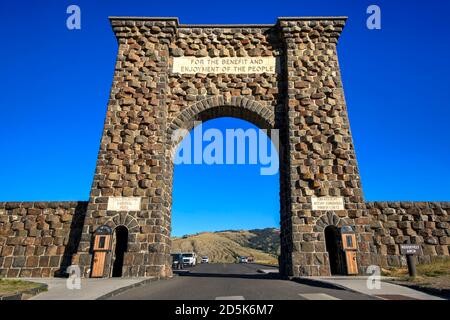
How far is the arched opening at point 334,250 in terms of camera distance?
40.2 feet

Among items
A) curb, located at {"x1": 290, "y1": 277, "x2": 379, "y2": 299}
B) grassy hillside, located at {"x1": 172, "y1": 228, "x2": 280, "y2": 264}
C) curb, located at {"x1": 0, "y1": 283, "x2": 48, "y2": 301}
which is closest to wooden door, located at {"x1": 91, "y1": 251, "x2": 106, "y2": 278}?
curb, located at {"x1": 0, "y1": 283, "x2": 48, "y2": 301}

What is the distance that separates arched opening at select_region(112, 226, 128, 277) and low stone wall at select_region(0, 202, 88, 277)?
141 centimetres

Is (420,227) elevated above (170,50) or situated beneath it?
situated beneath

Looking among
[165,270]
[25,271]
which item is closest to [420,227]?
[165,270]

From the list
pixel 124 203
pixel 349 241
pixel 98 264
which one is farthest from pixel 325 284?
pixel 124 203

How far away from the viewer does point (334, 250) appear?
42.7 feet

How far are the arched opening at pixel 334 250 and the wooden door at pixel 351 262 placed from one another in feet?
1.29

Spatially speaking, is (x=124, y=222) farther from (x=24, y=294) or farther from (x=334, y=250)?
(x=334, y=250)

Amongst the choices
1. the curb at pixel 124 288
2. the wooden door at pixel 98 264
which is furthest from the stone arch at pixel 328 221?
the wooden door at pixel 98 264

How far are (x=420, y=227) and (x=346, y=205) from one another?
296cm

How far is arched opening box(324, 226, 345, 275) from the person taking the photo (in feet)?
40.2

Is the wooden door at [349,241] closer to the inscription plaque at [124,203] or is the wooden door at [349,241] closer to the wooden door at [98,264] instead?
the inscription plaque at [124,203]

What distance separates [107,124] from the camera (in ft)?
45.2
